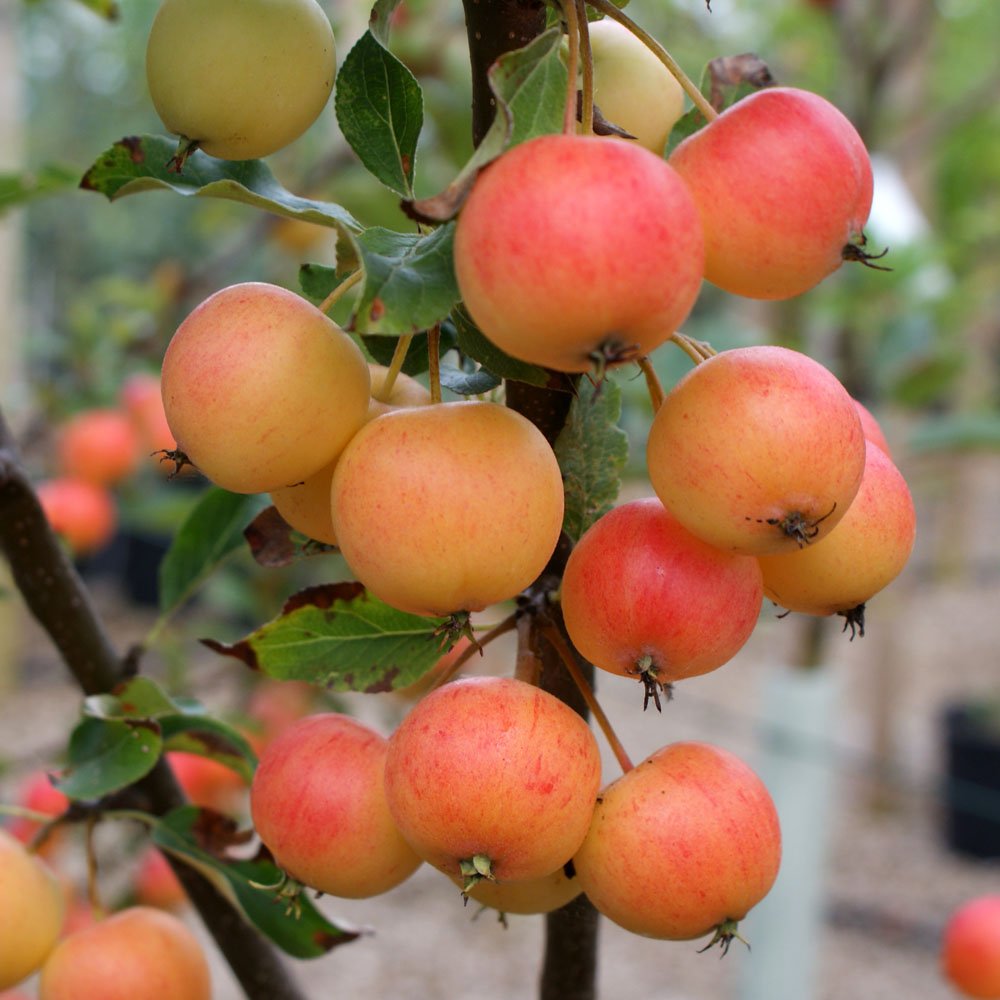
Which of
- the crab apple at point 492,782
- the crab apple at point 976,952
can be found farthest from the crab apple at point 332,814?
the crab apple at point 976,952

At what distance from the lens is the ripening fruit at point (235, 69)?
1.14 ft

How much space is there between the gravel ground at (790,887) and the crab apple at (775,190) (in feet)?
2.85

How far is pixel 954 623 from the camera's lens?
404 cm

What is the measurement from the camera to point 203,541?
583 mm

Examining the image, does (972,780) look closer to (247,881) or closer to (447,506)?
(247,881)

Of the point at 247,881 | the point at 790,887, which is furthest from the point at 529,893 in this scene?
the point at 790,887

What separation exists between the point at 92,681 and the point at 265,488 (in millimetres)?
230

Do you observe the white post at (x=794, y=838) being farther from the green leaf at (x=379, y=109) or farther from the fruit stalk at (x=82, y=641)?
the green leaf at (x=379, y=109)

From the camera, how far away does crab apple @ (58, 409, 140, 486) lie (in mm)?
1460

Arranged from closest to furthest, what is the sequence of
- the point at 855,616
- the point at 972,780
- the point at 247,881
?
1. the point at 855,616
2. the point at 247,881
3. the point at 972,780

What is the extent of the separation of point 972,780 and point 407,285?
91.5 inches

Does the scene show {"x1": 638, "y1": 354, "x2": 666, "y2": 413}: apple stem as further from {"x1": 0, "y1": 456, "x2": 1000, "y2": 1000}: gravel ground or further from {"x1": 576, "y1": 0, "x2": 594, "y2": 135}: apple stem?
{"x1": 0, "y1": 456, "x2": 1000, "y2": 1000}: gravel ground

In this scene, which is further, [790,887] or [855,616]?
[790,887]

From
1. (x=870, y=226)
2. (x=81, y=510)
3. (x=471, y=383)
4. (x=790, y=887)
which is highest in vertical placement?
(x=471, y=383)
